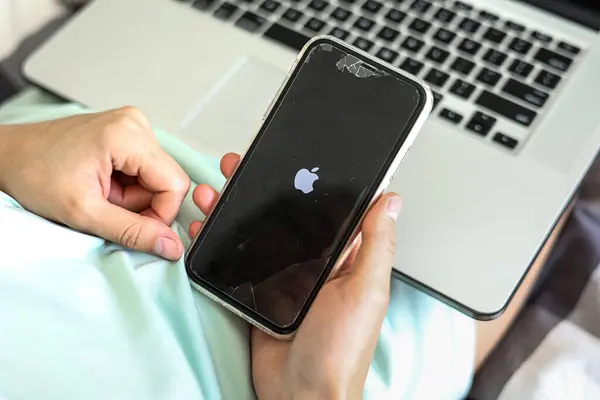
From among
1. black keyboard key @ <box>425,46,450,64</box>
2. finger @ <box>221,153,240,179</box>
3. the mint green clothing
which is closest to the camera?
Answer: the mint green clothing

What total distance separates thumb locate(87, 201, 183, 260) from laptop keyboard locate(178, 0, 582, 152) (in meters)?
0.26

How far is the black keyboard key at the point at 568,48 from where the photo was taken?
0.60 meters

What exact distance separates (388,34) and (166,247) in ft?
1.00

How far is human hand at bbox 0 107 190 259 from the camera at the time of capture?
0.43 metres

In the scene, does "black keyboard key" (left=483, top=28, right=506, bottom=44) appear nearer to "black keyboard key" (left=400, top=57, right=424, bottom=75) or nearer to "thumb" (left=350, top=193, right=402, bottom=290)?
"black keyboard key" (left=400, top=57, right=424, bottom=75)

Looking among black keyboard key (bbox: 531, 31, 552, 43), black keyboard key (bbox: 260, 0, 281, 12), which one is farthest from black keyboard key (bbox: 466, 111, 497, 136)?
black keyboard key (bbox: 260, 0, 281, 12)

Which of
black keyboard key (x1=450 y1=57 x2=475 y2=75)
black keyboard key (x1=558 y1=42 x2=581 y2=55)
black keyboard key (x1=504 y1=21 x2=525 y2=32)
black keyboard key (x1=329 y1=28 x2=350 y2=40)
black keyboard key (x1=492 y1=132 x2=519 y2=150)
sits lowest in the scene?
black keyboard key (x1=492 y1=132 x2=519 y2=150)

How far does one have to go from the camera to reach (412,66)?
591 millimetres

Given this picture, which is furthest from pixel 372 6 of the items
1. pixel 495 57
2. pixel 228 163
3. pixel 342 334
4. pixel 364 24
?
pixel 342 334

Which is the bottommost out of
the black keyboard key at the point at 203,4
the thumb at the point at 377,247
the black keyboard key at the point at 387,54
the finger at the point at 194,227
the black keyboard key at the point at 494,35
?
the finger at the point at 194,227

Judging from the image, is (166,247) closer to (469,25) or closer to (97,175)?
(97,175)

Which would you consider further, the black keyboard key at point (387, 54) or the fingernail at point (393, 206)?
the black keyboard key at point (387, 54)

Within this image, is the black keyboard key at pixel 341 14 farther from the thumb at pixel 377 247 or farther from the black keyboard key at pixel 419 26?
the thumb at pixel 377 247

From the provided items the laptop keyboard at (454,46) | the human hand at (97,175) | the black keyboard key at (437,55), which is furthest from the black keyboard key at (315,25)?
the human hand at (97,175)
